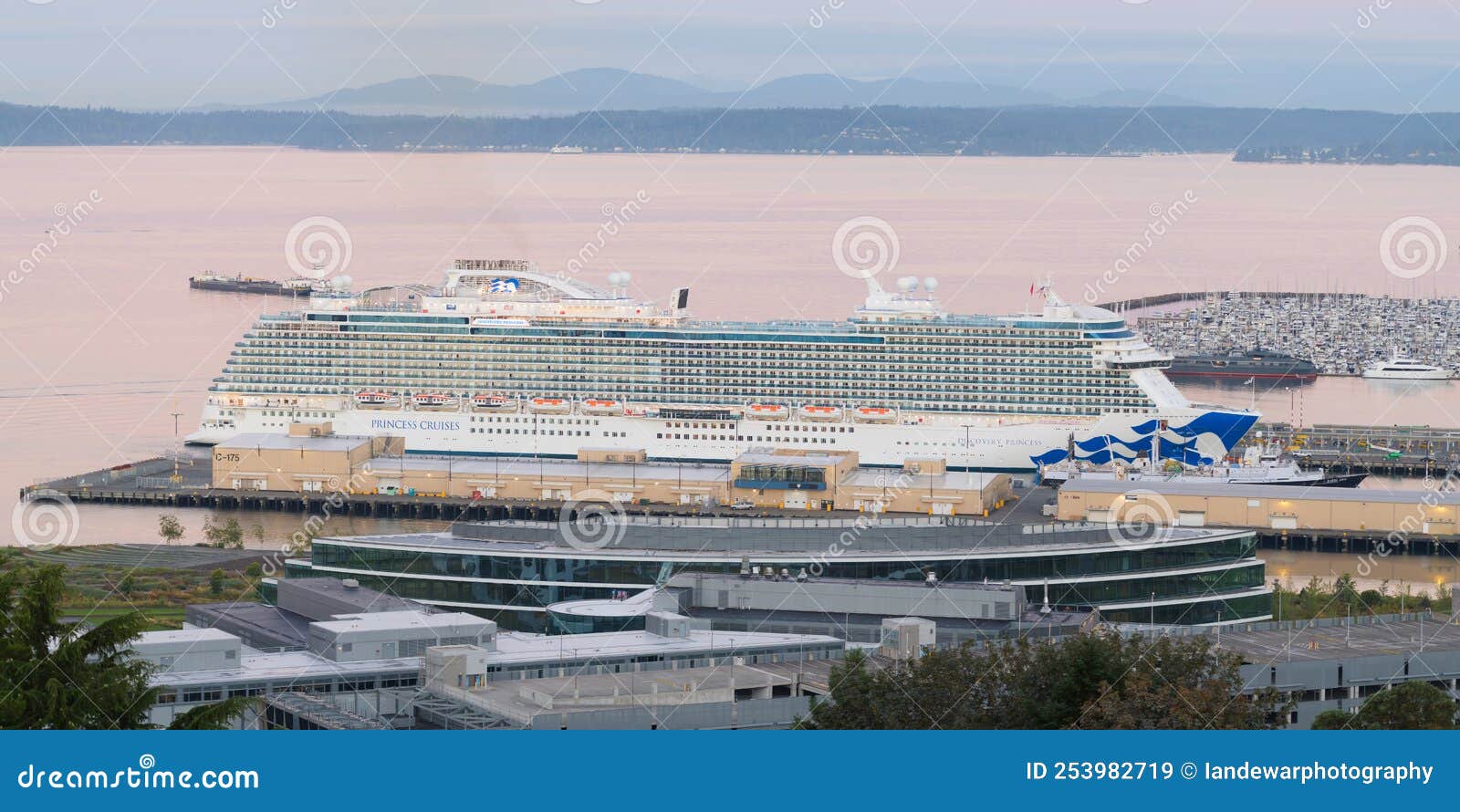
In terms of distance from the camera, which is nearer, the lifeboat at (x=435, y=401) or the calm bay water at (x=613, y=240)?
the lifeboat at (x=435, y=401)

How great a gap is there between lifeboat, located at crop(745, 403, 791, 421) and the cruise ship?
0.03m

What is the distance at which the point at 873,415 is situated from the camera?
40.1m

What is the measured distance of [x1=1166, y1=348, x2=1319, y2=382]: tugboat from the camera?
56656mm

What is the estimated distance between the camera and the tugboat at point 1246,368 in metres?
56.7

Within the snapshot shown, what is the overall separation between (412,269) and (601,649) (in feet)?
201

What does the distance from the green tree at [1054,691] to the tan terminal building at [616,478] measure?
1930 cm

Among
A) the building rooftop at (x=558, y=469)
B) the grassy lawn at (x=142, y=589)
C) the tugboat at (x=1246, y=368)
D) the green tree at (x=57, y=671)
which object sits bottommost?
the green tree at (x=57, y=671)

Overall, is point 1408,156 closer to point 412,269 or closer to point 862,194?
point 862,194

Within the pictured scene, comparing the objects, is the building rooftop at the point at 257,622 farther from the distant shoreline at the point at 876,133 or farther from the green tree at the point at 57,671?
the distant shoreline at the point at 876,133

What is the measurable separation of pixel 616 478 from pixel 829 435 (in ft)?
19.3

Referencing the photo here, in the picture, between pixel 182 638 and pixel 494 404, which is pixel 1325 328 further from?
pixel 182 638

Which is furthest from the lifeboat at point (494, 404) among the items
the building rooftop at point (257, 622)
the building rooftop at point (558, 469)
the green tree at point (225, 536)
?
the building rooftop at point (257, 622)

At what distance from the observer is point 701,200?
11862cm

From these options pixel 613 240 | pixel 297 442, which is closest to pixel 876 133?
pixel 613 240
